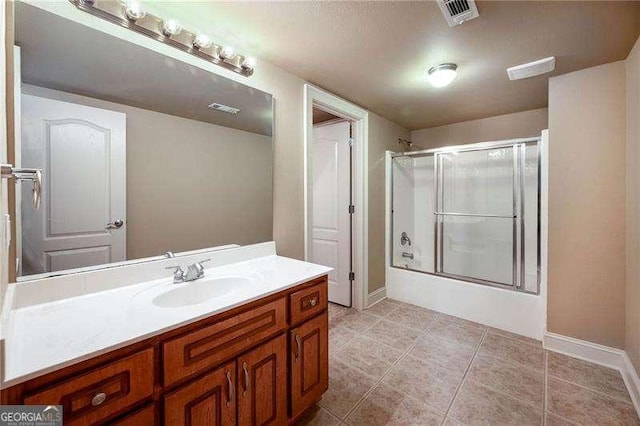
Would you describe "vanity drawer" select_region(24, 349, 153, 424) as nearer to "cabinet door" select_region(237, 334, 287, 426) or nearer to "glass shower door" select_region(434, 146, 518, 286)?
"cabinet door" select_region(237, 334, 287, 426)

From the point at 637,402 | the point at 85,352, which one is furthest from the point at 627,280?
the point at 85,352

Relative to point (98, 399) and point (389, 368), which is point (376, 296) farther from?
point (98, 399)

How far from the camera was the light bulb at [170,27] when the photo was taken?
4.40 ft

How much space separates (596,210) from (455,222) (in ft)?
4.42

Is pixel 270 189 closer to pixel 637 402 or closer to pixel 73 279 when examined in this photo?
pixel 73 279

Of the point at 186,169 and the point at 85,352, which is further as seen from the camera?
the point at 186,169

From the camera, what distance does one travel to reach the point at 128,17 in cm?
123

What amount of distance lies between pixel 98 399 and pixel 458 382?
1.98m

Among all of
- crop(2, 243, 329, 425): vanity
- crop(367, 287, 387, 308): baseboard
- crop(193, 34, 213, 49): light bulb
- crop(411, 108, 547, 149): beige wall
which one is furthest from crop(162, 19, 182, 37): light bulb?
crop(411, 108, 547, 149): beige wall

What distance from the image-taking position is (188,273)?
137 cm

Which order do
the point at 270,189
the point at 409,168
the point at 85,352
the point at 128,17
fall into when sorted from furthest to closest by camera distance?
1. the point at 409,168
2. the point at 270,189
3. the point at 128,17
4. the point at 85,352

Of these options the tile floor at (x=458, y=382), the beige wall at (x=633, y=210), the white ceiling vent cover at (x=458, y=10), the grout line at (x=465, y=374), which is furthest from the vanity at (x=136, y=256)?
the beige wall at (x=633, y=210)

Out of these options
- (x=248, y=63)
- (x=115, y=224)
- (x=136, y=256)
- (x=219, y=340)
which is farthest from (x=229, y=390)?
(x=248, y=63)

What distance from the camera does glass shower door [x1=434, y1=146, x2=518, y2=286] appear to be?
292 centimetres
